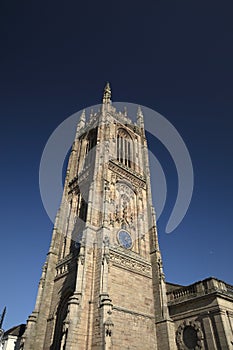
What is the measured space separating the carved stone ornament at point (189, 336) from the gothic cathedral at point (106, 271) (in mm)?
65

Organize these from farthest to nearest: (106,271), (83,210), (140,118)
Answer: (140,118)
(83,210)
(106,271)

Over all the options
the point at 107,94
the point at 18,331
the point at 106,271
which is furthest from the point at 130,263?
the point at 107,94

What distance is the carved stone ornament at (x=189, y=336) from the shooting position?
56.7 feet

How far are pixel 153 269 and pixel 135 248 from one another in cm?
249

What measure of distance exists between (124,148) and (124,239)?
1353 centimetres

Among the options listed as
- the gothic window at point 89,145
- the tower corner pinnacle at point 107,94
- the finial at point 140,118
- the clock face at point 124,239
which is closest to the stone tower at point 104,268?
the clock face at point 124,239

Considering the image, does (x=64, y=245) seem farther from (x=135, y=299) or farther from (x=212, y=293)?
(x=212, y=293)

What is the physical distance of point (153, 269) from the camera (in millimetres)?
23625

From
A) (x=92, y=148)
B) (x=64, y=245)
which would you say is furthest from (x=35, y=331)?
(x=92, y=148)

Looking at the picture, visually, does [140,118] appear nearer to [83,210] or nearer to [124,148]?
[124,148]

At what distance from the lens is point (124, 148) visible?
33.5 meters

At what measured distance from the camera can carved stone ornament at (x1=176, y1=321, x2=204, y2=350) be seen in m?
17.3

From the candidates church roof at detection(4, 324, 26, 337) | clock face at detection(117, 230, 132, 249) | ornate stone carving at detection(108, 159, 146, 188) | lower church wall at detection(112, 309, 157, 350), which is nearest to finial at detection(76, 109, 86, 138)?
ornate stone carving at detection(108, 159, 146, 188)

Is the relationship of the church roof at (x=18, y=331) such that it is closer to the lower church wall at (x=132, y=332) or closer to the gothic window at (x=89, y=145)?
the lower church wall at (x=132, y=332)
